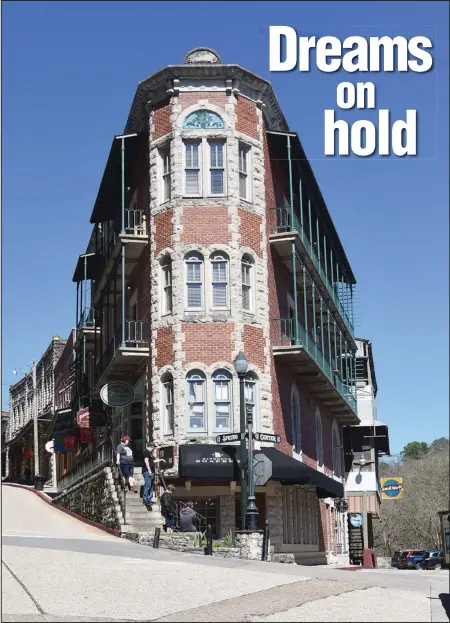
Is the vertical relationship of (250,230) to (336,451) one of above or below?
above

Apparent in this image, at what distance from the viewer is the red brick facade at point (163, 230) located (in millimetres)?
30281

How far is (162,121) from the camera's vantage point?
31.2 m

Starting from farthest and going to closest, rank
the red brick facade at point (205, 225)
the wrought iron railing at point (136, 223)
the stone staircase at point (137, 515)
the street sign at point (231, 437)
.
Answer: the wrought iron railing at point (136, 223) < the red brick facade at point (205, 225) < the stone staircase at point (137, 515) < the street sign at point (231, 437)

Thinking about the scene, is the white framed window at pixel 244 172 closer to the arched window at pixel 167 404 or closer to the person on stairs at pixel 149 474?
the arched window at pixel 167 404

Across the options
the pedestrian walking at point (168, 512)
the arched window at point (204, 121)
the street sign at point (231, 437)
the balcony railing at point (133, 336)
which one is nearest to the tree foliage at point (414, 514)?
the balcony railing at point (133, 336)

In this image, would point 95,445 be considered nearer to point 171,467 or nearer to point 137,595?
point 171,467

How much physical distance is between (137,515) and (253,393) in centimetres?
560

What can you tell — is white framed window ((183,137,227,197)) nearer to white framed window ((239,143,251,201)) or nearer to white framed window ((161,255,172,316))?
white framed window ((239,143,251,201))

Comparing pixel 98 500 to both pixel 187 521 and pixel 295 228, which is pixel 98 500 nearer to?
pixel 187 521

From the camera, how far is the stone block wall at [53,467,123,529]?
26.8 meters

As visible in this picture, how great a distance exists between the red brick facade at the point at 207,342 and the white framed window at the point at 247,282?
120 cm

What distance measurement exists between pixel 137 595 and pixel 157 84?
67.9 feet

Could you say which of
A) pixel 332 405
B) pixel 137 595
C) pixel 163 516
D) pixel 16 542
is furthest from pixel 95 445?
pixel 137 595

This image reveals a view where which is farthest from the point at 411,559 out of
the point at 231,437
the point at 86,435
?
the point at 231,437
